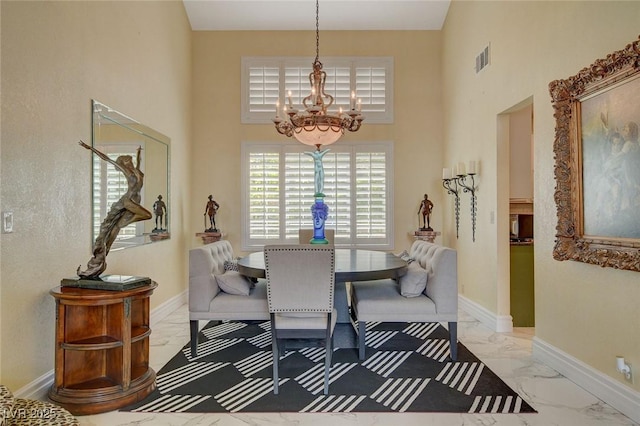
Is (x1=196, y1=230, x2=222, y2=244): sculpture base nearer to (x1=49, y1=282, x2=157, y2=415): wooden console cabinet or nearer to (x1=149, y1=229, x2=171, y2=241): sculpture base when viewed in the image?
(x1=149, y1=229, x2=171, y2=241): sculpture base

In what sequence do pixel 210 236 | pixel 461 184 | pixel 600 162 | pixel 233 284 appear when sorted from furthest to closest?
pixel 210 236
pixel 461 184
pixel 233 284
pixel 600 162

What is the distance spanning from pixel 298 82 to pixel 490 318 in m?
4.08

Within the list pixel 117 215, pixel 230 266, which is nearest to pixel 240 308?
pixel 230 266

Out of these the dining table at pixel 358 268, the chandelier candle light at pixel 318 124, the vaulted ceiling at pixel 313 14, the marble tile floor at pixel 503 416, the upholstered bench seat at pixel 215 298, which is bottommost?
the marble tile floor at pixel 503 416

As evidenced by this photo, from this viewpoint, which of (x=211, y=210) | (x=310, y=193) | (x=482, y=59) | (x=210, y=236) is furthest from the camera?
(x=310, y=193)

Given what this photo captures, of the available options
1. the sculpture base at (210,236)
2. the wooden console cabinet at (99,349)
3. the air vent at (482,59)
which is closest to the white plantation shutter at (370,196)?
the air vent at (482,59)

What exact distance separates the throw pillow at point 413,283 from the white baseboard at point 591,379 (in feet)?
3.55

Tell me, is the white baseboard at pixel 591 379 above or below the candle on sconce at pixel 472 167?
below

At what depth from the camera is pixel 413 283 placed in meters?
3.54

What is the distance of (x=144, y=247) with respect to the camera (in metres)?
4.48

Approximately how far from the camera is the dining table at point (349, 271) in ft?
10.6

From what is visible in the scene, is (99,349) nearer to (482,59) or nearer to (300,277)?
(300,277)

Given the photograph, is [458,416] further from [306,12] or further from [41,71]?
[306,12]

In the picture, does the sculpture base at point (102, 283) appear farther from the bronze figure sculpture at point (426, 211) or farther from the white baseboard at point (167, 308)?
the bronze figure sculpture at point (426, 211)
